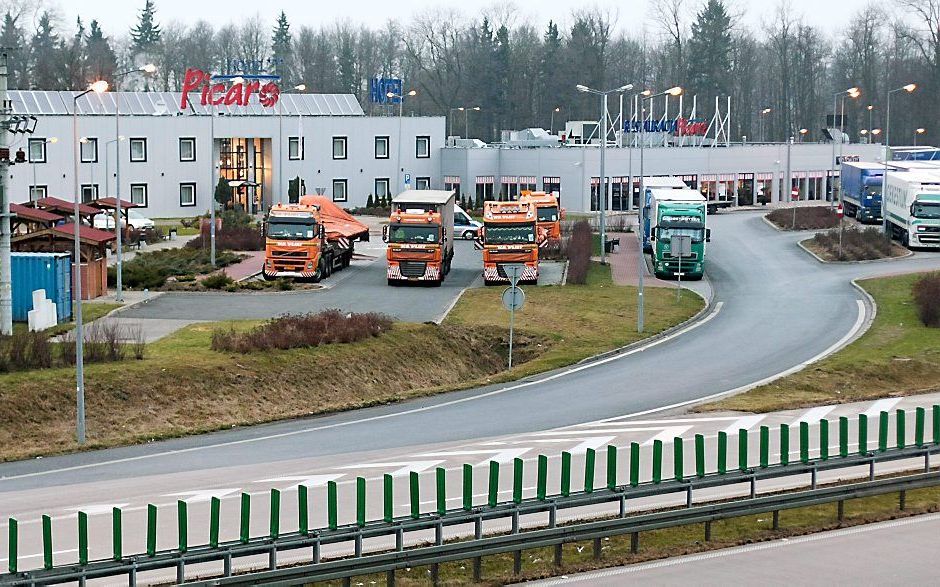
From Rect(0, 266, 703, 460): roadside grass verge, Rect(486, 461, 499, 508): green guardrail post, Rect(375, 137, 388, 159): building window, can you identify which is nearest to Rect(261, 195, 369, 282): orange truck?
Rect(0, 266, 703, 460): roadside grass verge

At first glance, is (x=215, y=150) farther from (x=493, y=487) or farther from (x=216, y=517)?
(x=216, y=517)

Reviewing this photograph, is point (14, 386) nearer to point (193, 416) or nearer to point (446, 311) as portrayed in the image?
point (193, 416)

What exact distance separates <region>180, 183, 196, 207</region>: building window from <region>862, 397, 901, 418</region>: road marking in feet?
206

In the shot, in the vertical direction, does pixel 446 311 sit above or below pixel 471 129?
below

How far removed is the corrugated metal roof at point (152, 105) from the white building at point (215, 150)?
0.25ft

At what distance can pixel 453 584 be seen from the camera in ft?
61.4

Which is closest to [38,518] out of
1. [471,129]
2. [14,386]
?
[14,386]

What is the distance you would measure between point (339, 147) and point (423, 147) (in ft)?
21.6

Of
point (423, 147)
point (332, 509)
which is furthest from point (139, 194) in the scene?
point (332, 509)

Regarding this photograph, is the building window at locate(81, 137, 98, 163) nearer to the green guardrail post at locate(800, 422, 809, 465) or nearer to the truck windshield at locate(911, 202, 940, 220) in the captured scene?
the truck windshield at locate(911, 202, 940, 220)

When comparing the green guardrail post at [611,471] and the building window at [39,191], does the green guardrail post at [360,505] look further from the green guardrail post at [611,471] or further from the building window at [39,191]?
the building window at [39,191]

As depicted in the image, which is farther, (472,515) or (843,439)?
(843,439)

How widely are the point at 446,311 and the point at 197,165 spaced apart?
46757 millimetres

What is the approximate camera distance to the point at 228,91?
90.1 m
